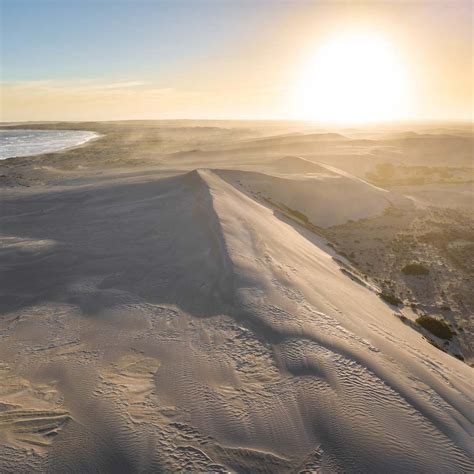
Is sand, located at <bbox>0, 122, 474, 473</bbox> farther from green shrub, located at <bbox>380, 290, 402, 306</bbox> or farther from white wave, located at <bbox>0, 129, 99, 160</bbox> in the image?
white wave, located at <bbox>0, 129, 99, 160</bbox>

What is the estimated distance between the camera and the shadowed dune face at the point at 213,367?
5.22m

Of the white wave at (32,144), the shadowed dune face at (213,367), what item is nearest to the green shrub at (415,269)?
the shadowed dune face at (213,367)

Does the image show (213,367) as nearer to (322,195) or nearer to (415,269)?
(415,269)

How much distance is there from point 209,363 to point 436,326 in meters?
9.33

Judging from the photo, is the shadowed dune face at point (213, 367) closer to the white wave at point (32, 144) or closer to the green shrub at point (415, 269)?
the green shrub at point (415, 269)

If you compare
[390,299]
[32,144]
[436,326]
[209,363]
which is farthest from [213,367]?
[32,144]

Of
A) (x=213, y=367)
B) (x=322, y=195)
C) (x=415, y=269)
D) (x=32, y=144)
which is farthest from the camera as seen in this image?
(x=32, y=144)

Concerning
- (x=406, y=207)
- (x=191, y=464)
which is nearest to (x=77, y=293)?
(x=191, y=464)

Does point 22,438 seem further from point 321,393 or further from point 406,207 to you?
point 406,207

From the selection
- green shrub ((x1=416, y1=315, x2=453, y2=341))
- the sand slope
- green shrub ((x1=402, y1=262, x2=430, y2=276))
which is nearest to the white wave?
the sand slope

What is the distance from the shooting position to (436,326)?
12562 millimetres

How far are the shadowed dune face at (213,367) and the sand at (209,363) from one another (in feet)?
0.10

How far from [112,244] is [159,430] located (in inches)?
385

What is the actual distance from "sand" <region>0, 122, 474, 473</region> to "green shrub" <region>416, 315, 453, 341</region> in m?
0.90
